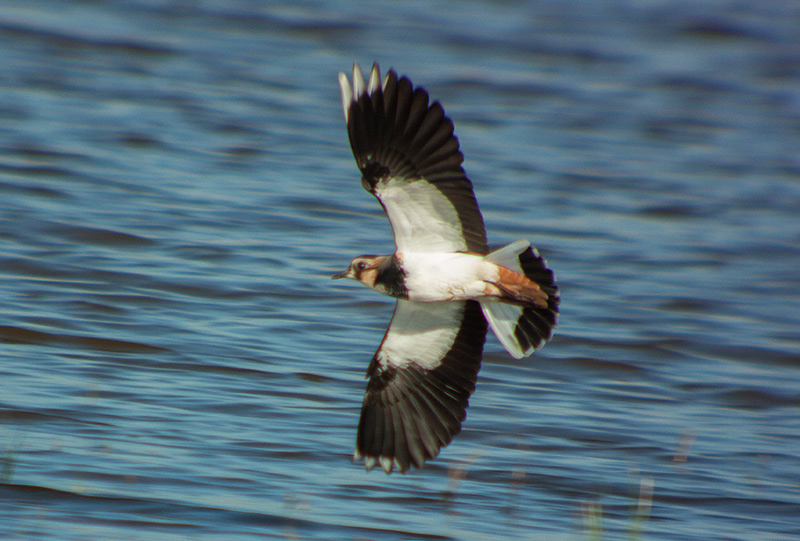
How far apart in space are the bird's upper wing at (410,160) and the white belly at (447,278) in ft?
0.36

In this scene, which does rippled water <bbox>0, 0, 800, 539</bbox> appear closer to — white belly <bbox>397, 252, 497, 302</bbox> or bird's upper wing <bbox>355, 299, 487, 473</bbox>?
bird's upper wing <bbox>355, 299, 487, 473</bbox>

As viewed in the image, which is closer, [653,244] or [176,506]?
[176,506]

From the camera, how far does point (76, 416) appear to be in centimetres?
501

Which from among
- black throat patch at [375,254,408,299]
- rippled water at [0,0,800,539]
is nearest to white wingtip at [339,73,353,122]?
black throat patch at [375,254,408,299]

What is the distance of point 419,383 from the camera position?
474 cm

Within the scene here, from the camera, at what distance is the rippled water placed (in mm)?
4633

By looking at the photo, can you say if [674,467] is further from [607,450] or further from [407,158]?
[407,158]

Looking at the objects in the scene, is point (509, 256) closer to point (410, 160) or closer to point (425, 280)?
point (425, 280)

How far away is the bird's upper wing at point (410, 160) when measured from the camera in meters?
4.22

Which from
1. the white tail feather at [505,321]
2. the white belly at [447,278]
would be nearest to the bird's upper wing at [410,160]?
the white belly at [447,278]

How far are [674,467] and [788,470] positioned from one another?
504 millimetres

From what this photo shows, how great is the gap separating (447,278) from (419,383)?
20.2 inches

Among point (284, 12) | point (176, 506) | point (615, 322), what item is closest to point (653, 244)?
point (615, 322)

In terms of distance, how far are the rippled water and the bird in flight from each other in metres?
0.29
